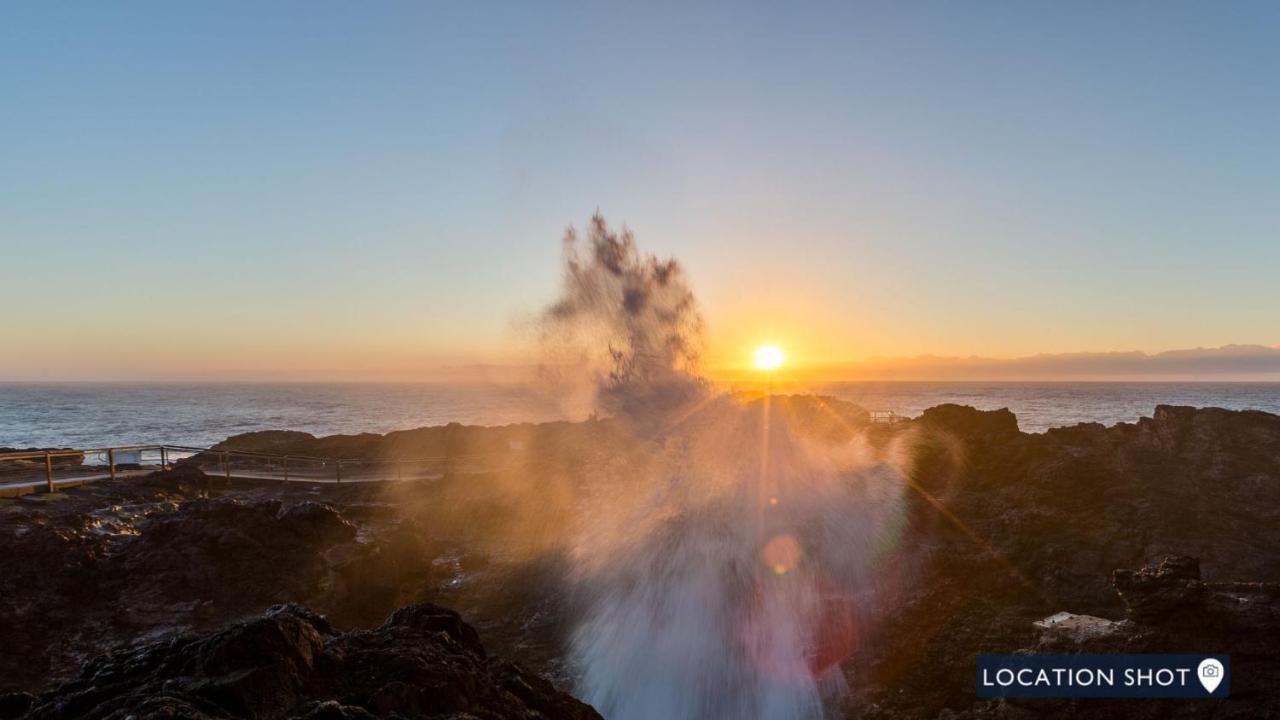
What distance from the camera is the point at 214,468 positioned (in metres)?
25.8

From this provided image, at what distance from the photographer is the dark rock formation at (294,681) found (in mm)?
4781

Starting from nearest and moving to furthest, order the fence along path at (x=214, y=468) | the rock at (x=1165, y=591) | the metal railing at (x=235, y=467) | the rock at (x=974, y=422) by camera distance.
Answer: the rock at (x=1165, y=591)
the rock at (x=974, y=422)
the fence along path at (x=214, y=468)
the metal railing at (x=235, y=467)

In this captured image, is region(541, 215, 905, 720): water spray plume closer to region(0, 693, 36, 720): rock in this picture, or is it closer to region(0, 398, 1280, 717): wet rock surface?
region(0, 398, 1280, 717): wet rock surface

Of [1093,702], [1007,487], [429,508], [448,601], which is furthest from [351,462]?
[1093,702]

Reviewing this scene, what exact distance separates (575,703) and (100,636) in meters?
9.94

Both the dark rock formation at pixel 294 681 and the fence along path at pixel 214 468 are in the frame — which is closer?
the dark rock formation at pixel 294 681

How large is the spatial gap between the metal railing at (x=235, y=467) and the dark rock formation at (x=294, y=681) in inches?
652

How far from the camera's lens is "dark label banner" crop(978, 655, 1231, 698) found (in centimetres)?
682

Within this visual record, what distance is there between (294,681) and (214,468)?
24421 mm

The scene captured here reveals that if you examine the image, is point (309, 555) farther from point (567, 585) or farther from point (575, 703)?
point (575, 703)

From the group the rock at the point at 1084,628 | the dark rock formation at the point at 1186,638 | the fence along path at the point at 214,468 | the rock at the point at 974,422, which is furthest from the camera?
the fence along path at the point at 214,468

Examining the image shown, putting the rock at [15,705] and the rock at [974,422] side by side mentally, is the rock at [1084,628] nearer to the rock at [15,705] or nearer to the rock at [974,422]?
the rock at [974,422]

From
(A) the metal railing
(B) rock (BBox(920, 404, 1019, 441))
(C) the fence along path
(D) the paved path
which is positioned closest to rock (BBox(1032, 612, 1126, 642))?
(B) rock (BBox(920, 404, 1019, 441))

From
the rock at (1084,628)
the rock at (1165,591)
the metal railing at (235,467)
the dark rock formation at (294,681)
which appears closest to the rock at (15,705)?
the dark rock formation at (294,681)
